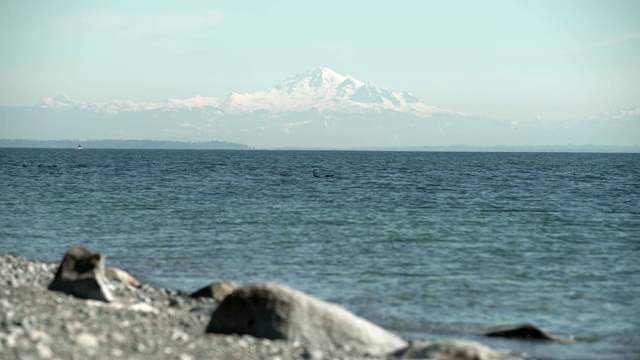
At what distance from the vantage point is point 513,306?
63.9 feet

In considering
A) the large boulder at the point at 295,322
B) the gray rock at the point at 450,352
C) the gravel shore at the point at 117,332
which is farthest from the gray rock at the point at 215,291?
the gray rock at the point at 450,352

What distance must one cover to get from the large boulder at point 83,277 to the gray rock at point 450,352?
7586mm

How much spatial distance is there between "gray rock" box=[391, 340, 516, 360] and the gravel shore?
3.36 ft

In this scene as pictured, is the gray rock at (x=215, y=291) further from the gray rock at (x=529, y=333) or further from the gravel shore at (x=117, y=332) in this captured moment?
the gray rock at (x=529, y=333)

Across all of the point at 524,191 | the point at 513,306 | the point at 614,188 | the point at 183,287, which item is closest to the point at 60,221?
the point at 183,287

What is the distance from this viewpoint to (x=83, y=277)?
17.9 meters

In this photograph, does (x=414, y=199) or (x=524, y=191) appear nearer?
(x=414, y=199)

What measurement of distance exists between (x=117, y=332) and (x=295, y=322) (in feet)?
10.7

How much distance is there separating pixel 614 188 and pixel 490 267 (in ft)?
179

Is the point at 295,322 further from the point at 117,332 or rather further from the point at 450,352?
the point at 117,332

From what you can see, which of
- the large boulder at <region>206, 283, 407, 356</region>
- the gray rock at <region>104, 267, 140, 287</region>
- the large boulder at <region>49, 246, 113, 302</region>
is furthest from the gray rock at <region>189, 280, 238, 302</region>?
the large boulder at <region>206, 283, 407, 356</region>

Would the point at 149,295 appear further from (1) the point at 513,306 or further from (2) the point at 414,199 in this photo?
(2) the point at 414,199

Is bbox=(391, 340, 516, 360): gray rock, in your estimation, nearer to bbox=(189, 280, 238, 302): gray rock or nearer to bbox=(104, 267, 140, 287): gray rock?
bbox=(189, 280, 238, 302): gray rock

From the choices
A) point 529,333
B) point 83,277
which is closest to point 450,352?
point 529,333
